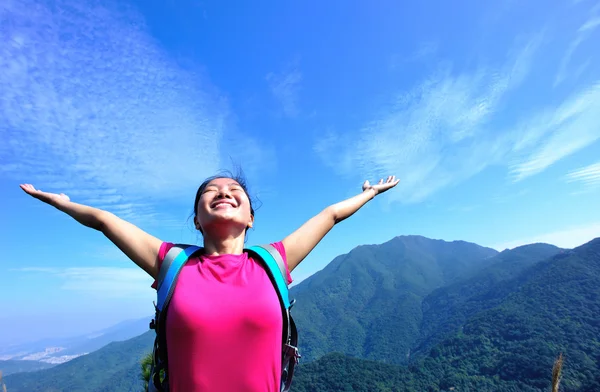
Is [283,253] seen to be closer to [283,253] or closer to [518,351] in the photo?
[283,253]

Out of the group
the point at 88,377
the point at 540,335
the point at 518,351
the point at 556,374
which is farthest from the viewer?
the point at 88,377

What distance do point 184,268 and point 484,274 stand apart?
683ft

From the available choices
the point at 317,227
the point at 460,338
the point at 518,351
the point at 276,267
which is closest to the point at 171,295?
the point at 276,267

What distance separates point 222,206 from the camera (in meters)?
1.81

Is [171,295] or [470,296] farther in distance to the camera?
[470,296]

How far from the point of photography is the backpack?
58.9 inches

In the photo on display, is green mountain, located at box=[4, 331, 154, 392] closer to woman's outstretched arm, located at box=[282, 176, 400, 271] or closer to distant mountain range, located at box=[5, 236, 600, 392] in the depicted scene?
distant mountain range, located at box=[5, 236, 600, 392]

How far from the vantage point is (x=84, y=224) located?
6.22 feet

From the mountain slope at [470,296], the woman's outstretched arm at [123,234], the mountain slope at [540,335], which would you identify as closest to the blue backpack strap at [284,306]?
the woman's outstretched arm at [123,234]

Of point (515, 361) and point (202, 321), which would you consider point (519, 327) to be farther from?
point (202, 321)

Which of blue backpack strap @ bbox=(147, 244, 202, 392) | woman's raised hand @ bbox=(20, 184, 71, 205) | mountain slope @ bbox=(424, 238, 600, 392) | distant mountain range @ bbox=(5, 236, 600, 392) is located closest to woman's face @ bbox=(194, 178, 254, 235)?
blue backpack strap @ bbox=(147, 244, 202, 392)

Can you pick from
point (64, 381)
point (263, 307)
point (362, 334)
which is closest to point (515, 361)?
point (362, 334)

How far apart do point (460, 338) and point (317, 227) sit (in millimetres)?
132150

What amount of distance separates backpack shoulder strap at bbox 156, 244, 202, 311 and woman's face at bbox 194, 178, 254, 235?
7.4 inches
